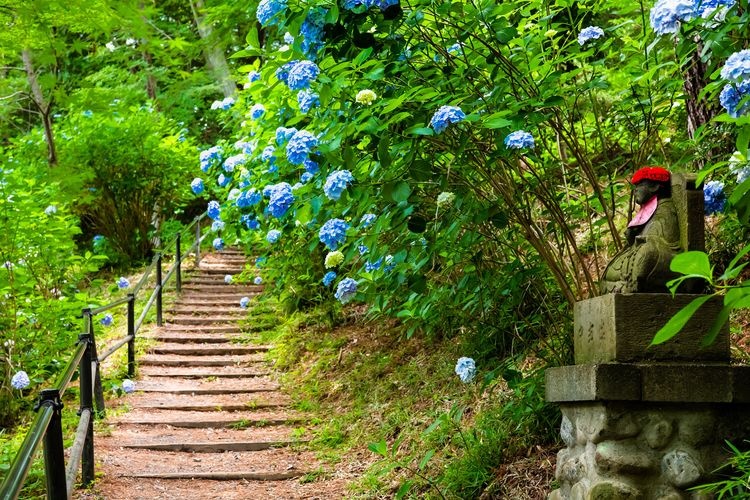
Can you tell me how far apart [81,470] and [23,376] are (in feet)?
3.81

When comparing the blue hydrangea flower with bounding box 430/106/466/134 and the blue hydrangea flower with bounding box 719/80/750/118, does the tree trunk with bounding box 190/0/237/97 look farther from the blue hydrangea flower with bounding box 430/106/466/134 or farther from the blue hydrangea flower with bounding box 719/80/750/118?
the blue hydrangea flower with bounding box 719/80/750/118

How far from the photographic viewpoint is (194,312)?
9.60 metres

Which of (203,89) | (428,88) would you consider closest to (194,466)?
(428,88)

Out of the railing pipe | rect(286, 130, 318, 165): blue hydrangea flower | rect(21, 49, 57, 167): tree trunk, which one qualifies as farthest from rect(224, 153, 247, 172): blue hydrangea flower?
rect(286, 130, 318, 165): blue hydrangea flower

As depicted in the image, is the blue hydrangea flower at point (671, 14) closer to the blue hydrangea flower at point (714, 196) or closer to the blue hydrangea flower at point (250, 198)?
the blue hydrangea flower at point (714, 196)

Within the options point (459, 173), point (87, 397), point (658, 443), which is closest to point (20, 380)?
point (87, 397)

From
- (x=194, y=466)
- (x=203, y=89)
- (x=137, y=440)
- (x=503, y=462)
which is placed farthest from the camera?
(x=203, y=89)

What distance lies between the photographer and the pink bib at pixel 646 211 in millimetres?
2879

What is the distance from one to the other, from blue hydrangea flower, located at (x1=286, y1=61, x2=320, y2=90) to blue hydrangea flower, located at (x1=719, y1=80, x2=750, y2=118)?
1.50 meters

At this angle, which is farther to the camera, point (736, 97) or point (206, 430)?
point (206, 430)

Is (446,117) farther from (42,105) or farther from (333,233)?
(42,105)

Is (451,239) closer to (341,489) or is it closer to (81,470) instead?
(341,489)

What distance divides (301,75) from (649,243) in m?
1.43

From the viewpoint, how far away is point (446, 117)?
2877mm
